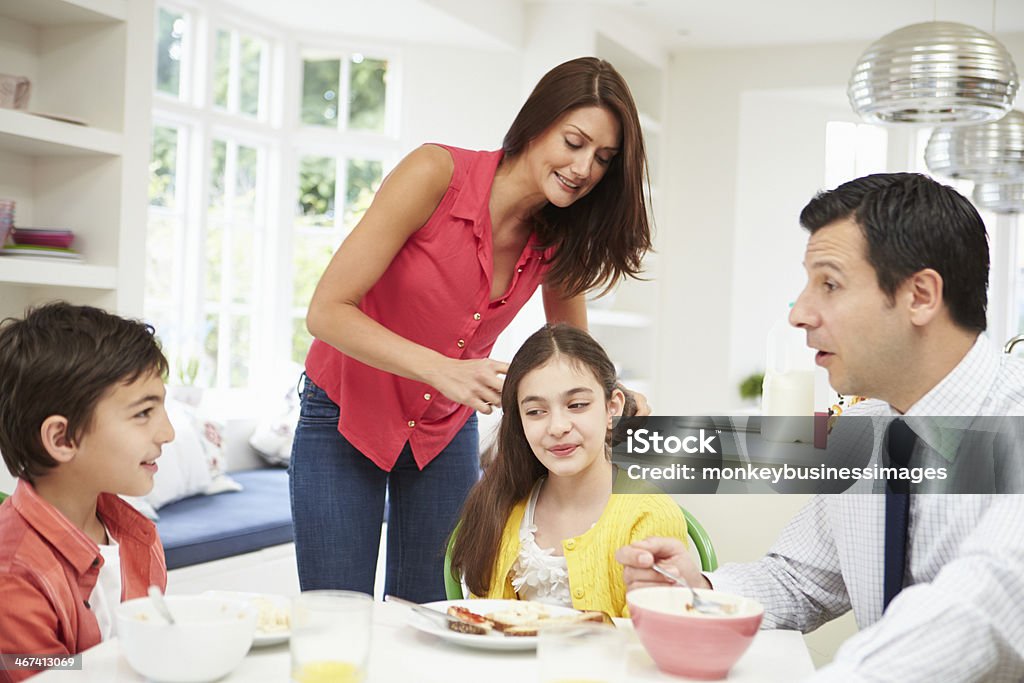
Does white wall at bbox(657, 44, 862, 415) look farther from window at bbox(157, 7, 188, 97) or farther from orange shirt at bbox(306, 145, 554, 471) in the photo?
orange shirt at bbox(306, 145, 554, 471)

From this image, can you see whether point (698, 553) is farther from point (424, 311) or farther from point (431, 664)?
point (431, 664)

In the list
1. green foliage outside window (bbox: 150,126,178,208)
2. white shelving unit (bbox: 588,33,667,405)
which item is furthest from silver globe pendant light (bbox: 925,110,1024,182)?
green foliage outside window (bbox: 150,126,178,208)

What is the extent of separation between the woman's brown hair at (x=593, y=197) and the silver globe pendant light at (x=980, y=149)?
2.41m

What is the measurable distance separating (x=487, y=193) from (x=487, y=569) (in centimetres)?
63

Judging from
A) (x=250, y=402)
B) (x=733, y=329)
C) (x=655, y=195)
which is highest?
(x=655, y=195)

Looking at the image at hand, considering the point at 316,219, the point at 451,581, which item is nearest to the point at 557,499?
the point at 451,581

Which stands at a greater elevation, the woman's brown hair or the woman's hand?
the woman's brown hair

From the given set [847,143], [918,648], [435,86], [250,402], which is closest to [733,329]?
[847,143]

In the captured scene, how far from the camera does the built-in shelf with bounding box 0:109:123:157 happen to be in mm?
2816

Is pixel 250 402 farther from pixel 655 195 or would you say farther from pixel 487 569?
pixel 487 569

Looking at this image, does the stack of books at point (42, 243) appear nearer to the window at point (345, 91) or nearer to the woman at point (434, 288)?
the woman at point (434, 288)

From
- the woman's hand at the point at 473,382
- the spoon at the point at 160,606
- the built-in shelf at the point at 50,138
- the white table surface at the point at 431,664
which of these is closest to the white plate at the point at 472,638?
the white table surface at the point at 431,664

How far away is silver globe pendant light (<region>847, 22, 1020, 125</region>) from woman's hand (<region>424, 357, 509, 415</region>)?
6.16 feet

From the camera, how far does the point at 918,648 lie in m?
0.92
